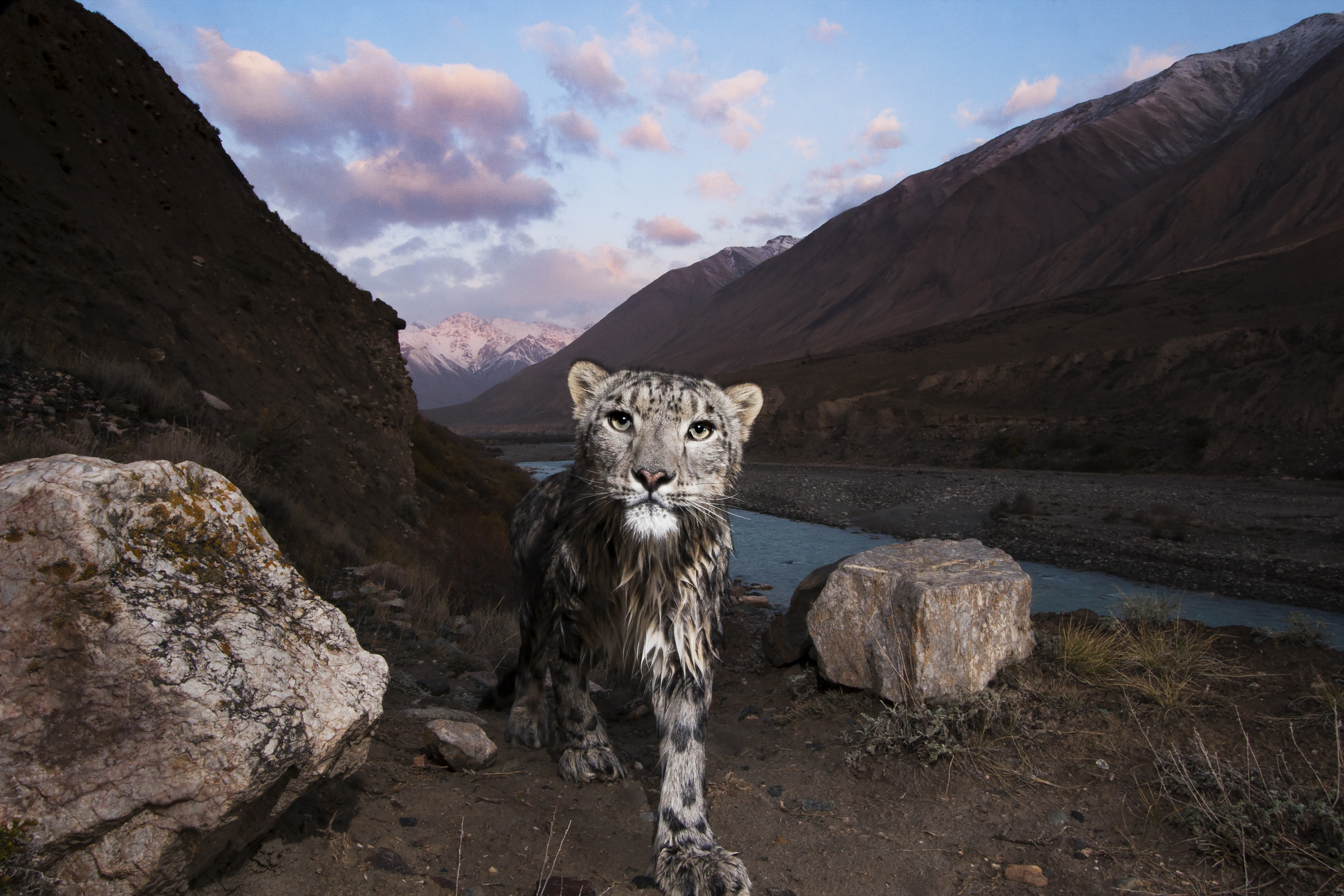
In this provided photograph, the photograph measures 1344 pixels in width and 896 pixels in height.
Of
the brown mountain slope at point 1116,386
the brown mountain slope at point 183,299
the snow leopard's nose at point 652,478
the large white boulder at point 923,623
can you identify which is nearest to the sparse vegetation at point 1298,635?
the large white boulder at point 923,623

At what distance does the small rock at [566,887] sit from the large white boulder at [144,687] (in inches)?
43.2

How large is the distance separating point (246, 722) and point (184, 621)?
1.47ft

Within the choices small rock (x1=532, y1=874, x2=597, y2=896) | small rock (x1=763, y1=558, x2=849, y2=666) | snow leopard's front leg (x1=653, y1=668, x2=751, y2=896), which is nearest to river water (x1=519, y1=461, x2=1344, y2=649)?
small rock (x1=763, y1=558, x2=849, y2=666)

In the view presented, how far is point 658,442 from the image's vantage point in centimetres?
Result: 402

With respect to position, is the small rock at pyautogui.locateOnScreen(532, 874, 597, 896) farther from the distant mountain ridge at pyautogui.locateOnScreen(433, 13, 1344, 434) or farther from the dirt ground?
the distant mountain ridge at pyautogui.locateOnScreen(433, 13, 1344, 434)

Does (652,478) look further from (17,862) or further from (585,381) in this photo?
(17,862)

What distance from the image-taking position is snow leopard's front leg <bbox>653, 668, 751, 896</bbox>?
3.69 meters

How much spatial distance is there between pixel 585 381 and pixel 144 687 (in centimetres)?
298

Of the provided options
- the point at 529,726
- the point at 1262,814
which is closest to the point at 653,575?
the point at 529,726

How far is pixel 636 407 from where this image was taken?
4.29 metres

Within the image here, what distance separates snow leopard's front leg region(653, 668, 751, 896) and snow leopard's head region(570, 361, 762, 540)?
101cm

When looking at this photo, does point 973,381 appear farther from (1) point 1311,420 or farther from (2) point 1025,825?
(2) point 1025,825

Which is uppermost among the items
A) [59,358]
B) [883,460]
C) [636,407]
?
[59,358]

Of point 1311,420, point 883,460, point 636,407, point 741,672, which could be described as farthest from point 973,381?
point 636,407
